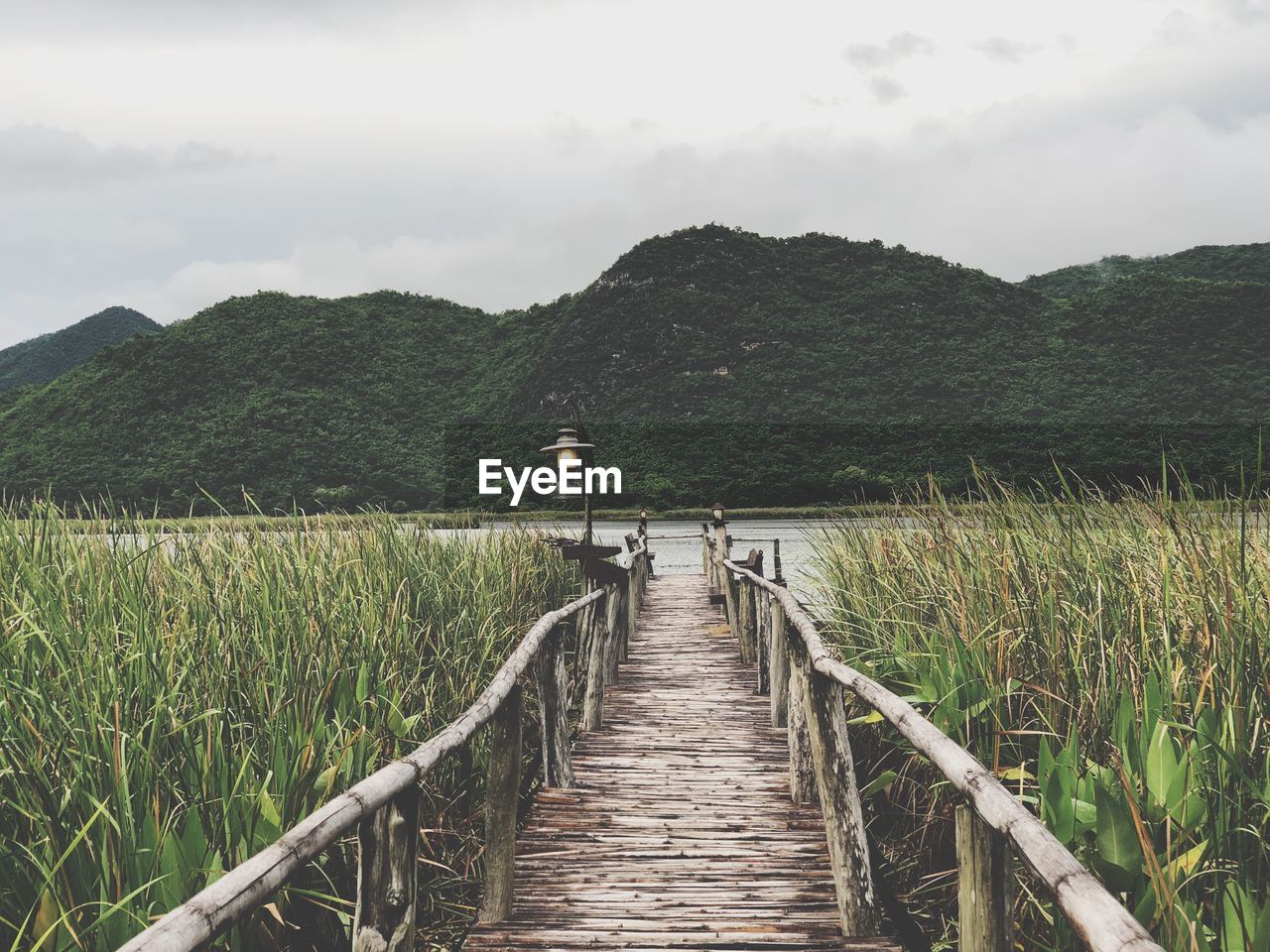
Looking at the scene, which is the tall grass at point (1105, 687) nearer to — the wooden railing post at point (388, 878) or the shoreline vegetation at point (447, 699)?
the shoreline vegetation at point (447, 699)

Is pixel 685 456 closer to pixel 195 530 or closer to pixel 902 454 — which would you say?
pixel 902 454

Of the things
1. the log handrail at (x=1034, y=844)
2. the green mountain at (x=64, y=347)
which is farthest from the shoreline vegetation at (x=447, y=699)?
the green mountain at (x=64, y=347)

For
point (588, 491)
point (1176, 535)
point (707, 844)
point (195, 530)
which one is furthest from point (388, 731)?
point (588, 491)

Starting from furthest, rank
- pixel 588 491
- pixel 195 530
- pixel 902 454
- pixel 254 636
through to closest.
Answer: pixel 902 454, pixel 588 491, pixel 195 530, pixel 254 636

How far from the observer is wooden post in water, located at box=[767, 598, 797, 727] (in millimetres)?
4875

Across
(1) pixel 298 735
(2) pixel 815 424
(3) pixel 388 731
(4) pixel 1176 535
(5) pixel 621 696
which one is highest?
(2) pixel 815 424

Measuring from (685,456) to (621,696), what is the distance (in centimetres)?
4174

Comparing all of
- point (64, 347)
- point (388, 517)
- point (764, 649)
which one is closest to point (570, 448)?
point (388, 517)

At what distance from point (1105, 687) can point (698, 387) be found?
2279 inches

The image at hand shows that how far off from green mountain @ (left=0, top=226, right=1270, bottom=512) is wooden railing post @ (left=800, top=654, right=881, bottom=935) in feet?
117

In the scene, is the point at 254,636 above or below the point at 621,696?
above

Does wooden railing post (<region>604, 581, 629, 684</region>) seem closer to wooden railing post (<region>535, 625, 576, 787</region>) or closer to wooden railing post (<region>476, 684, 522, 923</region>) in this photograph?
wooden railing post (<region>535, 625, 576, 787</region>)

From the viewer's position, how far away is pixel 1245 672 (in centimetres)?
253

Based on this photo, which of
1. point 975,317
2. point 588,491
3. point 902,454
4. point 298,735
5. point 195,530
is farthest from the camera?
point 975,317
